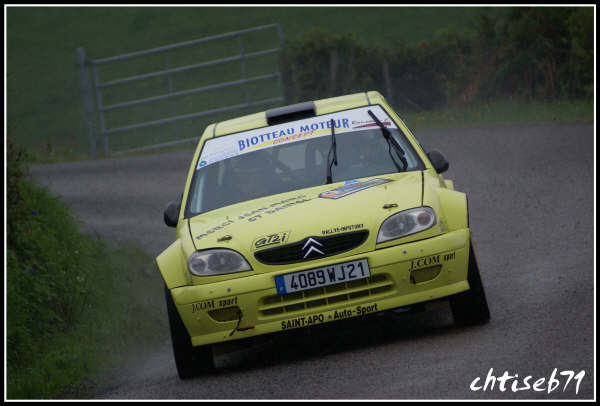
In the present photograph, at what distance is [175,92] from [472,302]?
71.4 ft

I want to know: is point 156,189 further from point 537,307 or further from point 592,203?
point 537,307

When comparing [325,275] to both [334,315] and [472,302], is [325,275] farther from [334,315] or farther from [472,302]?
[472,302]

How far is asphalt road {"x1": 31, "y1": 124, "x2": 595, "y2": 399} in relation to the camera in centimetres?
580

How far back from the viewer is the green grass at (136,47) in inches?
1038

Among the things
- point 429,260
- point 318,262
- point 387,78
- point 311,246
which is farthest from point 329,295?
→ point 387,78

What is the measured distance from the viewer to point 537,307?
7488 mm

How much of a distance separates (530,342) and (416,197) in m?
1.26

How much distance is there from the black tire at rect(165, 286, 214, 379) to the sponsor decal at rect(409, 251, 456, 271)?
154 centimetres

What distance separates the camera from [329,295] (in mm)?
6578

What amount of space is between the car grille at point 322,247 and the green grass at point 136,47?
16945 mm

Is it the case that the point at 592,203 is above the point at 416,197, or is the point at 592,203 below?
below

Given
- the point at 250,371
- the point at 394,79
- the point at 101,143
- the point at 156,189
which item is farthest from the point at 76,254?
the point at 101,143

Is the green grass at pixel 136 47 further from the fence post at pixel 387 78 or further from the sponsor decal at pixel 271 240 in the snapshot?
the sponsor decal at pixel 271 240

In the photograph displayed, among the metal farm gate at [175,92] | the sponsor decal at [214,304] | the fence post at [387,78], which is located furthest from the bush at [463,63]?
the sponsor decal at [214,304]
